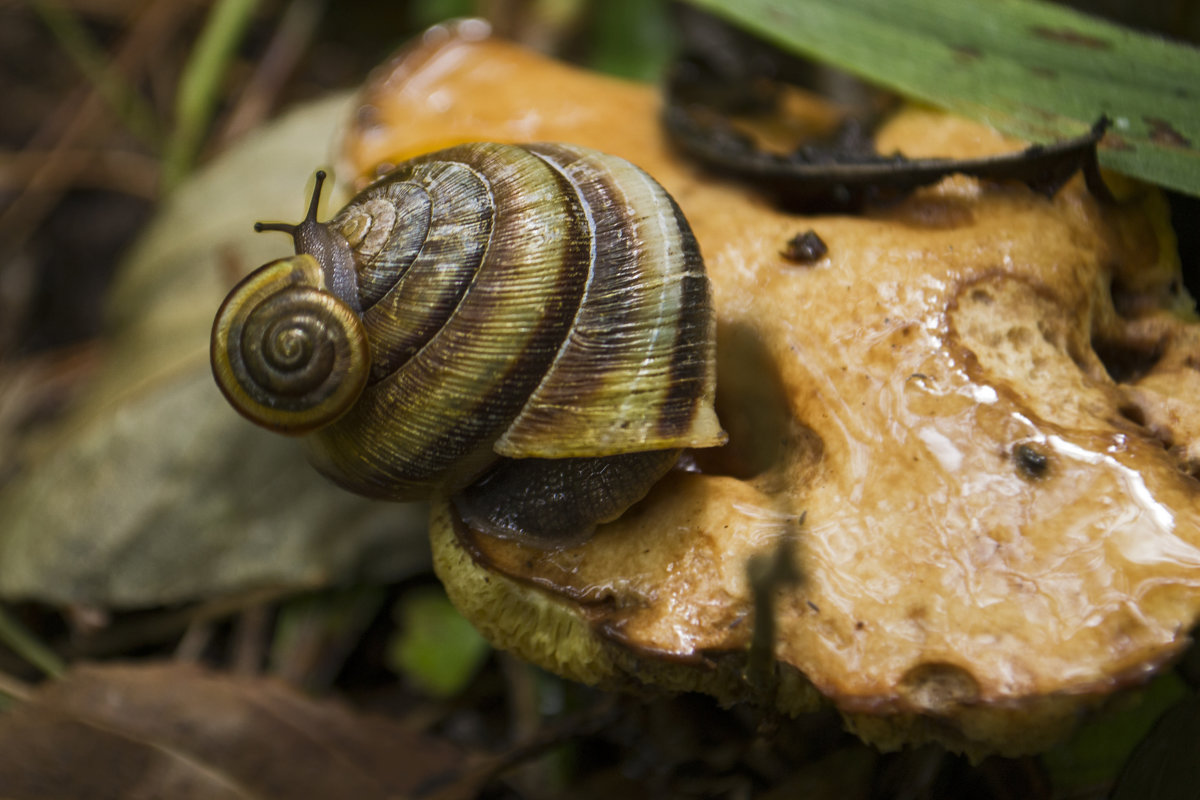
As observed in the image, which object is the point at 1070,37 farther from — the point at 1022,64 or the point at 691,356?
the point at 691,356

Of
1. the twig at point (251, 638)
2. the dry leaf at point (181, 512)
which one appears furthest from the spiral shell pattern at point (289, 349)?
the twig at point (251, 638)

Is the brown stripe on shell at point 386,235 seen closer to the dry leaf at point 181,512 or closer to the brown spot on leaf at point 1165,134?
the dry leaf at point 181,512

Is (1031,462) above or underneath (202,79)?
above

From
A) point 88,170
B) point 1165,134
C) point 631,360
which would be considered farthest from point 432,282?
point 88,170

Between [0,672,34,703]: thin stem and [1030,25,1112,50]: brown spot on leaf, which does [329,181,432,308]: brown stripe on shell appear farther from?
[0,672,34,703]: thin stem

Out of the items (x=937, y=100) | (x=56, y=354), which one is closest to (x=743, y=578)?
(x=937, y=100)
